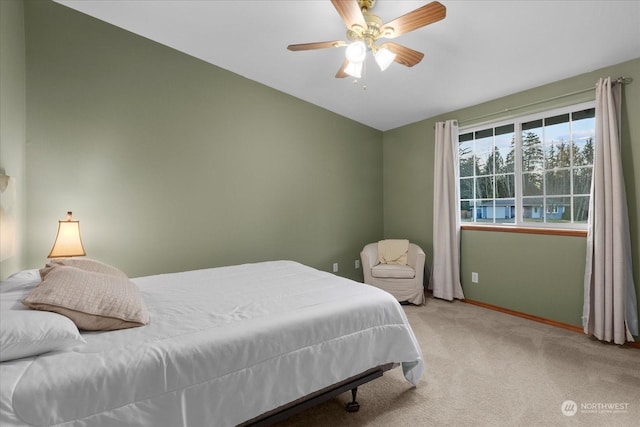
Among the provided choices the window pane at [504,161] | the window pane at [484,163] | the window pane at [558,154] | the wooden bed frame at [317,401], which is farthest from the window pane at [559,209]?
the wooden bed frame at [317,401]

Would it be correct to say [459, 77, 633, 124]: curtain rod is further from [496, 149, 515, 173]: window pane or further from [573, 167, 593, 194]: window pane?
[573, 167, 593, 194]: window pane

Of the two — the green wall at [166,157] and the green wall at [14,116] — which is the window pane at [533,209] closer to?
the green wall at [166,157]

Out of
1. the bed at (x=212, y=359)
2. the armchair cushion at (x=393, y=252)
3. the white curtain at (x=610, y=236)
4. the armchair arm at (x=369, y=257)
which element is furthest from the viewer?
the armchair cushion at (x=393, y=252)

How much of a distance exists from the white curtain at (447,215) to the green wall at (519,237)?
5.6 inches

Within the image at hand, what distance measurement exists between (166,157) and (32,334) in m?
2.34

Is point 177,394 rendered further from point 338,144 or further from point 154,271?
point 338,144

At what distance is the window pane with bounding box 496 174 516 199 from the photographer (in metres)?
3.47

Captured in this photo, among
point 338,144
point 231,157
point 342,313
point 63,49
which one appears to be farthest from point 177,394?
point 338,144

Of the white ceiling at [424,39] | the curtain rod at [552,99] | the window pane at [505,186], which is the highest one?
the white ceiling at [424,39]

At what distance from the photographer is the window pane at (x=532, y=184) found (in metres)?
3.26

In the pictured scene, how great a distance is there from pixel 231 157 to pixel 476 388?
315 centimetres

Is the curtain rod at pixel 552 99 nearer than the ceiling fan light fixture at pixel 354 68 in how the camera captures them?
No

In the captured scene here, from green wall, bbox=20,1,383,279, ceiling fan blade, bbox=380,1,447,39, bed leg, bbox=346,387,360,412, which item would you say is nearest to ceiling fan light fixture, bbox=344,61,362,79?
ceiling fan blade, bbox=380,1,447,39

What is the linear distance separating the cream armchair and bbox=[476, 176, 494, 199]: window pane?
1.06m
